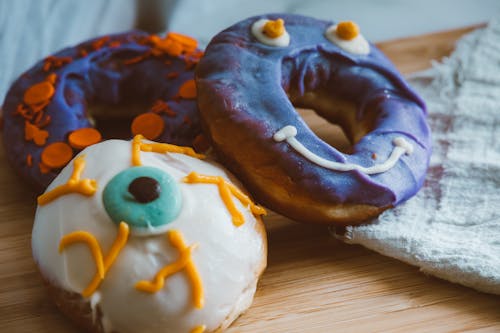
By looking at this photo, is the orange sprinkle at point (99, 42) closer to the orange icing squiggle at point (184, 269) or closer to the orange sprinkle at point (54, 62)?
the orange sprinkle at point (54, 62)

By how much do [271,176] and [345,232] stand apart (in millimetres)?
184

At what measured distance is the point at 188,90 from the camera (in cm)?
147

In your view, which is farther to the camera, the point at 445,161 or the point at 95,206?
the point at 445,161

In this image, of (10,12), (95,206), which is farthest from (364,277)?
(10,12)

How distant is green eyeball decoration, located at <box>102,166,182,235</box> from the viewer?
1038mm

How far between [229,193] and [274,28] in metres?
0.40

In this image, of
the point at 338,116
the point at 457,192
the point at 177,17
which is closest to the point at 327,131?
the point at 338,116

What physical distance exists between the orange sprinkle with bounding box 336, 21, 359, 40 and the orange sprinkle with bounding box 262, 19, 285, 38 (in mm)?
135

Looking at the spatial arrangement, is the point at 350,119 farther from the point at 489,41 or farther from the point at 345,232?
the point at 489,41

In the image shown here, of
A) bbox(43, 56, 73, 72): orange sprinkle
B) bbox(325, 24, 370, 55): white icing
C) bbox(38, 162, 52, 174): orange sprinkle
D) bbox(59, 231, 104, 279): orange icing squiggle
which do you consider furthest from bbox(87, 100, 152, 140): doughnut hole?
bbox(59, 231, 104, 279): orange icing squiggle

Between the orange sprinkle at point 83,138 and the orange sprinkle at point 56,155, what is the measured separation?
0.02 m

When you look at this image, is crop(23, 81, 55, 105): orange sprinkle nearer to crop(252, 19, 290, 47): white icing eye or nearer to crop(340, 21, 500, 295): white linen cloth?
crop(252, 19, 290, 47): white icing eye

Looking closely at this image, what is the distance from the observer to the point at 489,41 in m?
1.87

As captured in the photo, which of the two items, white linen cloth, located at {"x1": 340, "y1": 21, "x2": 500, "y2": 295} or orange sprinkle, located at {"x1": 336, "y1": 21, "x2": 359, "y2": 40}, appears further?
orange sprinkle, located at {"x1": 336, "y1": 21, "x2": 359, "y2": 40}
